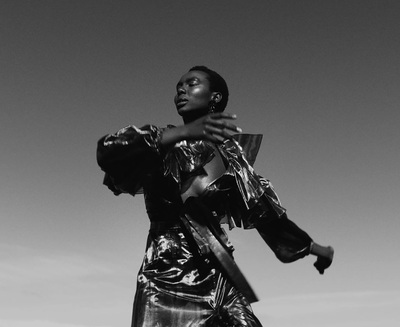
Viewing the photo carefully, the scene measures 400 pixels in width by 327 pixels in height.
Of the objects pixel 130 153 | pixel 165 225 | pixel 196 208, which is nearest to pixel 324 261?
pixel 196 208

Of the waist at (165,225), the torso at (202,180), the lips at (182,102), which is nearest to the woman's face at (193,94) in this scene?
the lips at (182,102)

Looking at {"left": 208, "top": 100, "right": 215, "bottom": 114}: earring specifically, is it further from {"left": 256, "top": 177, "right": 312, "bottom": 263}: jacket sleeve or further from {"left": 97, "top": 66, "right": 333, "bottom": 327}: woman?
{"left": 256, "top": 177, "right": 312, "bottom": 263}: jacket sleeve

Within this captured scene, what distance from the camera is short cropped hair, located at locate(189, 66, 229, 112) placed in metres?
5.76

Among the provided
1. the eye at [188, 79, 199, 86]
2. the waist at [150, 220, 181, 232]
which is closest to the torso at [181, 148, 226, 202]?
the waist at [150, 220, 181, 232]

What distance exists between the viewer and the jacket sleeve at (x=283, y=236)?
5.52 metres

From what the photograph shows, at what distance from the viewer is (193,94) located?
5.58 m

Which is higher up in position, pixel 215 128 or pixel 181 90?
pixel 181 90

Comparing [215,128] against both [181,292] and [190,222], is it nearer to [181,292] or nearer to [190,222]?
[190,222]

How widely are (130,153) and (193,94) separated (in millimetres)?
1050

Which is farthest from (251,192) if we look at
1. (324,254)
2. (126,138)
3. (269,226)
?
(126,138)

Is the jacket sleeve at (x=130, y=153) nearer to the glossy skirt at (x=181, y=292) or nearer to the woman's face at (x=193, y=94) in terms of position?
the glossy skirt at (x=181, y=292)

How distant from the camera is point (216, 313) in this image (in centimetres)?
497

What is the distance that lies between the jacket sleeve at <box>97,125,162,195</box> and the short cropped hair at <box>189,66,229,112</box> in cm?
108

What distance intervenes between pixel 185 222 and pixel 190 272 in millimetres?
385
